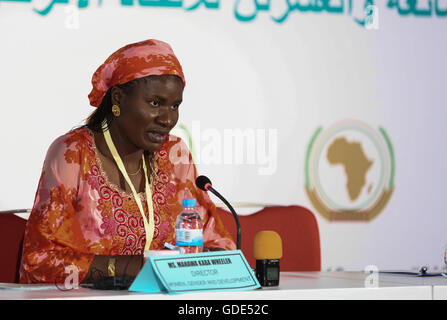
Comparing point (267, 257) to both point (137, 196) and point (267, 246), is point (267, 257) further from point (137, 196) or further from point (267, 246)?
point (137, 196)

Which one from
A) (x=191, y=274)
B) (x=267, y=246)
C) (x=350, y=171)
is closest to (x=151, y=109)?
(x=267, y=246)

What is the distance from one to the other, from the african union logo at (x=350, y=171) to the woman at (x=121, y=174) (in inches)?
41.2

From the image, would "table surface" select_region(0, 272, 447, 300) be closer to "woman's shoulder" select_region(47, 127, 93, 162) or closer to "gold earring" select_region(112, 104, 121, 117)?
"woman's shoulder" select_region(47, 127, 93, 162)

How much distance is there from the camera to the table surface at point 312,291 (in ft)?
5.34

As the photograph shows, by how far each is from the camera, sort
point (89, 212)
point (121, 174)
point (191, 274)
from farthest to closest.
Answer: point (121, 174) → point (89, 212) → point (191, 274)

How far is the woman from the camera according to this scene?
2.32m

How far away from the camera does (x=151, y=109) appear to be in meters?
2.44

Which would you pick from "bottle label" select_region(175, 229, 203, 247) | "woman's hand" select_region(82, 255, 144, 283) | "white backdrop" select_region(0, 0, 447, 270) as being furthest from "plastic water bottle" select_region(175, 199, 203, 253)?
"white backdrop" select_region(0, 0, 447, 270)

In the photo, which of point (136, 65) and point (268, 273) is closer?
point (268, 273)

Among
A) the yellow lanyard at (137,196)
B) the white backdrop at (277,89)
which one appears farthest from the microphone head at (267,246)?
the white backdrop at (277,89)

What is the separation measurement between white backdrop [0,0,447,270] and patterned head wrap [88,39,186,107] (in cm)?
80

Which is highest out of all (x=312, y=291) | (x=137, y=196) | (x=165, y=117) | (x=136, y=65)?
(x=136, y=65)

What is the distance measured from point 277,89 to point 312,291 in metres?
1.89

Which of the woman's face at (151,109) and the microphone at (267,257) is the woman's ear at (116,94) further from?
the microphone at (267,257)
